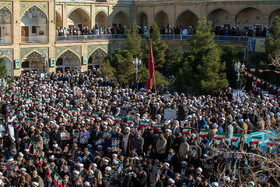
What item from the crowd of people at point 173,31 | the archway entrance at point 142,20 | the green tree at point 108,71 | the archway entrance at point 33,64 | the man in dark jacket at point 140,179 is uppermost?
the archway entrance at point 142,20

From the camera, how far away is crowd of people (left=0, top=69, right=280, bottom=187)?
10.1 meters

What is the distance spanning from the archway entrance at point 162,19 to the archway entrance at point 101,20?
4.03 meters

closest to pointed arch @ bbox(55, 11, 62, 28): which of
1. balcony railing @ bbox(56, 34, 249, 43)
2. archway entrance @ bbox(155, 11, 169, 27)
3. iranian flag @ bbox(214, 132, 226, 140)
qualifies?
balcony railing @ bbox(56, 34, 249, 43)

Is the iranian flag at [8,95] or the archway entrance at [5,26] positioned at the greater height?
the archway entrance at [5,26]

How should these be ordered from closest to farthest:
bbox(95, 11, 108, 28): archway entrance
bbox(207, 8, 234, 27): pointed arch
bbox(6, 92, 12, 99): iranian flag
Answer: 1. bbox(6, 92, 12, 99): iranian flag
2. bbox(207, 8, 234, 27): pointed arch
3. bbox(95, 11, 108, 28): archway entrance

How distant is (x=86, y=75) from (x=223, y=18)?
11898 mm

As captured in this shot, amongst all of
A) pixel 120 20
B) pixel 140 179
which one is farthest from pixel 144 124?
pixel 120 20

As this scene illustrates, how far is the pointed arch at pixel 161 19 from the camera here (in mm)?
36769

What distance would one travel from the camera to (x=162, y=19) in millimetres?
37469

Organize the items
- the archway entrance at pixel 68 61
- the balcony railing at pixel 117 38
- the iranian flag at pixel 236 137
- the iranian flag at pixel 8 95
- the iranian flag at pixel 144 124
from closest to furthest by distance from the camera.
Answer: the iranian flag at pixel 236 137, the iranian flag at pixel 144 124, the iranian flag at pixel 8 95, the balcony railing at pixel 117 38, the archway entrance at pixel 68 61

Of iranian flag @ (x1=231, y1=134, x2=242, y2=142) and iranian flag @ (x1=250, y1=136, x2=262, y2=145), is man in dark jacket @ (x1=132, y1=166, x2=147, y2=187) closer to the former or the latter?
iranian flag @ (x1=231, y1=134, x2=242, y2=142)

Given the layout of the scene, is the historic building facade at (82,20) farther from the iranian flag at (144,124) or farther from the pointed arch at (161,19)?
the iranian flag at (144,124)

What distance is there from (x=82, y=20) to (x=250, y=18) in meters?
12.7

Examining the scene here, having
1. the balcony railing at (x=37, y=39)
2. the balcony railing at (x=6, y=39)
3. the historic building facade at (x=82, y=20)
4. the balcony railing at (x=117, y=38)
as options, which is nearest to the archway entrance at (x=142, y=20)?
the historic building facade at (x=82, y=20)
